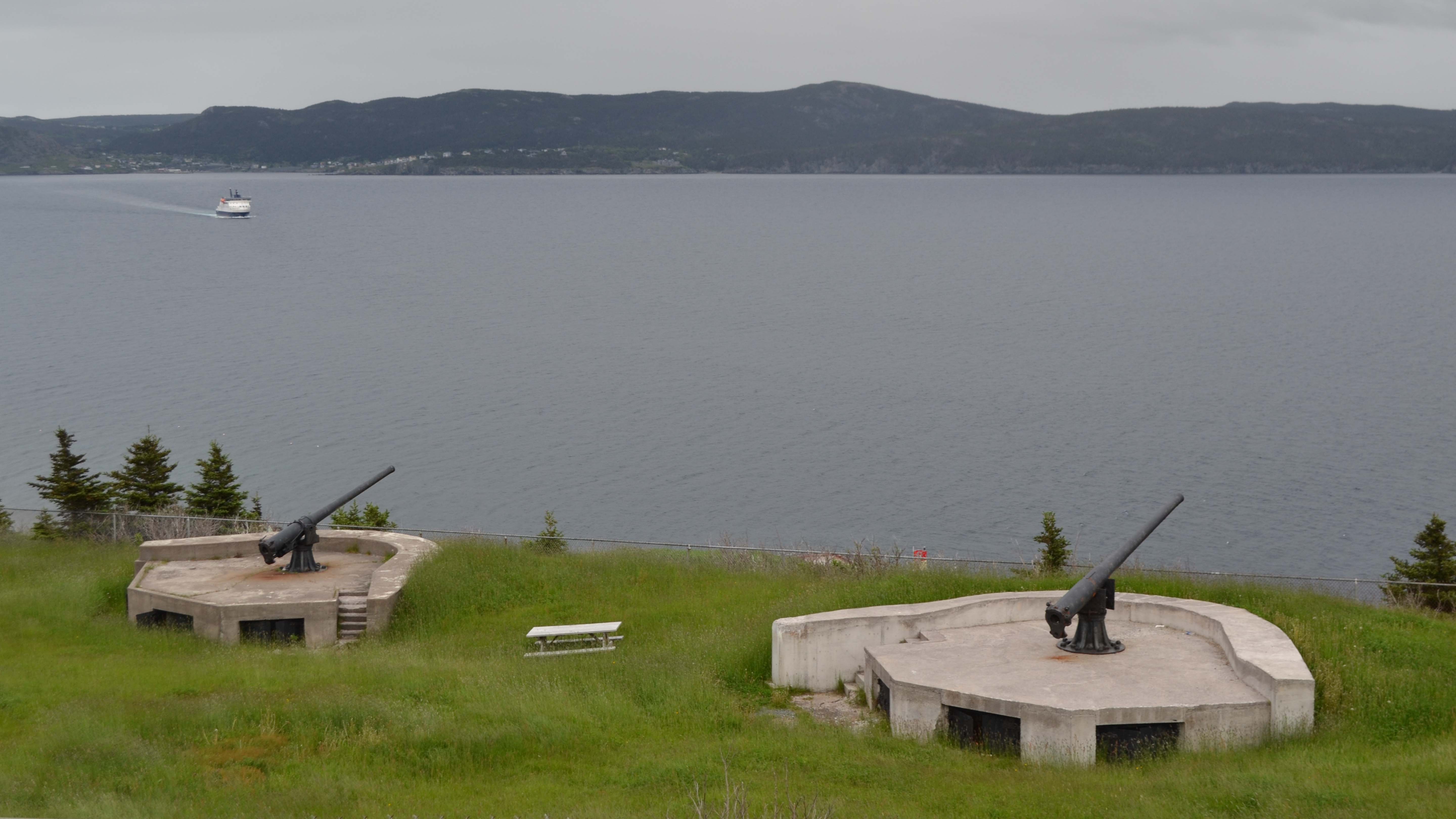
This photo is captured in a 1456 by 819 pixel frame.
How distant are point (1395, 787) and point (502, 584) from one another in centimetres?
1703

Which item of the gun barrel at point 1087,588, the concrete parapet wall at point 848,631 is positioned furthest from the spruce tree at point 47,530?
the gun barrel at point 1087,588

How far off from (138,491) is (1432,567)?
113ft

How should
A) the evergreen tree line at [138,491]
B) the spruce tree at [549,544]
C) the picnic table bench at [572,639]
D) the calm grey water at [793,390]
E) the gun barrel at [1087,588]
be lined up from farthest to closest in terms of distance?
the calm grey water at [793,390] < the evergreen tree line at [138,491] < the spruce tree at [549,544] < the picnic table bench at [572,639] < the gun barrel at [1087,588]

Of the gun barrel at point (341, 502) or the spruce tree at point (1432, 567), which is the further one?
the spruce tree at point (1432, 567)

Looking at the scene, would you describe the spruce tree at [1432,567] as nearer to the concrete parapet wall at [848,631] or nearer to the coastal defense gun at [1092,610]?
the concrete parapet wall at [848,631]

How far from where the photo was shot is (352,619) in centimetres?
2395

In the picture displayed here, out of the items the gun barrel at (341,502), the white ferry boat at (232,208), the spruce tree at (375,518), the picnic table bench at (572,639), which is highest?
the white ferry boat at (232,208)

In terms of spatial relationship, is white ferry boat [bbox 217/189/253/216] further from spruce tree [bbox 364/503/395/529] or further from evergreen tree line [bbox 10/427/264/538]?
spruce tree [bbox 364/503/395/529]

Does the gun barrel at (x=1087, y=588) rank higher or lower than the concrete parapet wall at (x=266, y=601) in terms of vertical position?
higher

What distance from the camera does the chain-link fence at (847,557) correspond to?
26.4m

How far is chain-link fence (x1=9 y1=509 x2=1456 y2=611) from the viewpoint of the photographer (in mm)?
26438

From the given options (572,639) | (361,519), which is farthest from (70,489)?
(572,639)

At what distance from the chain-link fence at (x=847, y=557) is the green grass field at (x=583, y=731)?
290 cm

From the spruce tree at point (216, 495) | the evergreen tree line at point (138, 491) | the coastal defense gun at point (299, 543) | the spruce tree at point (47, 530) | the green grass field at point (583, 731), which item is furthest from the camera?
the spruce tree at point (216, 495)
